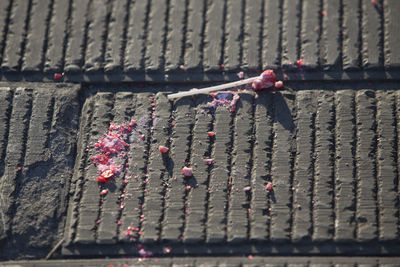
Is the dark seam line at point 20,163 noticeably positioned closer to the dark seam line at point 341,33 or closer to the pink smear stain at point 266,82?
the pink smear stain at point 266,82

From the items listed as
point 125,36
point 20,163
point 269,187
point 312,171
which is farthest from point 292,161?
point 20,163

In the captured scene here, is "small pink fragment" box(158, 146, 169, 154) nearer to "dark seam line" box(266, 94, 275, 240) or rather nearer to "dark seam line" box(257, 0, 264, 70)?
"dark seam line" box(266, 94, 275, 240)

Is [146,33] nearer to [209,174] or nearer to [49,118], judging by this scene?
[49,118]

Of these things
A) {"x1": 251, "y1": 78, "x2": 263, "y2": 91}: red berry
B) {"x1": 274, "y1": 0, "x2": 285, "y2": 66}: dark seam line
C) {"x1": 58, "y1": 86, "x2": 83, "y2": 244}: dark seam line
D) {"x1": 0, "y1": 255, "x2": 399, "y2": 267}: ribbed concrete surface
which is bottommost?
{"x1": 0, "y1": 255, "x2": 399, "y2": 267}: ribbed concrete surface

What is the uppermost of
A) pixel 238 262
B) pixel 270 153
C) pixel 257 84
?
pixel 257 84

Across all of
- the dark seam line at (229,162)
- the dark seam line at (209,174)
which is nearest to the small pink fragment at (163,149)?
the dark seam line at (209,174)

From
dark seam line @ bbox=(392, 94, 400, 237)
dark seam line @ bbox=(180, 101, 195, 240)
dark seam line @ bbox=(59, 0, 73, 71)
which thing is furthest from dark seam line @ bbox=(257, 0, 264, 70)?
dark seam line @ bbox=(59, 0, 73, 71)
